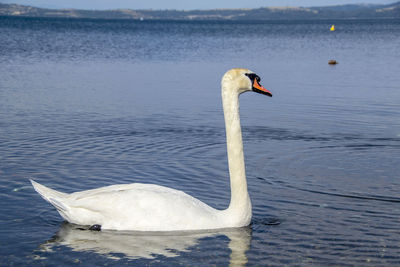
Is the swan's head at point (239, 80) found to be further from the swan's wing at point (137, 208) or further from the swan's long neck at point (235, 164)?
the swan's wing at point (137, 208)

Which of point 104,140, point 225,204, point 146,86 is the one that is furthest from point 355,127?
point 146,86

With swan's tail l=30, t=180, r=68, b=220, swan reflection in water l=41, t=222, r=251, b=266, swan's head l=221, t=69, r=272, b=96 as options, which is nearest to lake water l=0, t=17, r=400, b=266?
swan reflection in water l=41, t=222, r=251, b=266

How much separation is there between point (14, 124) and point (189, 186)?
6258mm

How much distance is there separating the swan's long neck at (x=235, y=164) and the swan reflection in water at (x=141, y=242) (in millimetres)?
201

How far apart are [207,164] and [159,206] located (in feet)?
12.7

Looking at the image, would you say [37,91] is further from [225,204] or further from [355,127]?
[225,204]

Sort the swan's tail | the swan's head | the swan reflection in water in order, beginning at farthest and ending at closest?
the swan's head
the swan's tail
the swan reflection in water

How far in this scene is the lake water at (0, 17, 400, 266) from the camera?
6.52 metres

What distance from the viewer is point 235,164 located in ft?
23.6

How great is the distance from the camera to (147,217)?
22.1 ft

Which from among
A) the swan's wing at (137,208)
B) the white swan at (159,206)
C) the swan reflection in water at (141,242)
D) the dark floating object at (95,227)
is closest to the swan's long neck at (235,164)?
the white swan at (159,206)

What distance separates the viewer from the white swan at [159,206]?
6.71m

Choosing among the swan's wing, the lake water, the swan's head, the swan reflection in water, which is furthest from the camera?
the swan's head

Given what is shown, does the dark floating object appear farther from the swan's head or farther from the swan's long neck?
the swan's head
